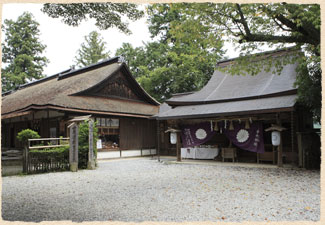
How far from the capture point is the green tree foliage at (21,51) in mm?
28672

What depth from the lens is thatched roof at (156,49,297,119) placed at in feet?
35.7

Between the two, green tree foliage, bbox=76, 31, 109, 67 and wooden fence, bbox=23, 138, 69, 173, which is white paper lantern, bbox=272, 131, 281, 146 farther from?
green tree foliage, bbox=76, 31, 109, 67

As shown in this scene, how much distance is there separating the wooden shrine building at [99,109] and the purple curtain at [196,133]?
3.18 metres

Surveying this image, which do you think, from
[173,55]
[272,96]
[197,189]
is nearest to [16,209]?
[197,189]

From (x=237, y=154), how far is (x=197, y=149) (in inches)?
74.1

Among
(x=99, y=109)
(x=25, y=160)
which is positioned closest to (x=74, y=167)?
(x=25, y=160)

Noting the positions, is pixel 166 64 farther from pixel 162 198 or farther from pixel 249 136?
pixel 162 198

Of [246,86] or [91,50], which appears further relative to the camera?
[91,50]

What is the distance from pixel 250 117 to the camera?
35.9ft

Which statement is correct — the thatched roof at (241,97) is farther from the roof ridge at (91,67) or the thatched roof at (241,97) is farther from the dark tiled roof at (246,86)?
the roof ridge at (91,67)

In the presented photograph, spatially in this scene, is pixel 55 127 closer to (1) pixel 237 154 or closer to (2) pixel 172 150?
(2) pixel 172 150

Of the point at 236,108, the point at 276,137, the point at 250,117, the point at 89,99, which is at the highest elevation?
the point at 89,99

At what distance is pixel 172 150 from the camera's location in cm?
1633

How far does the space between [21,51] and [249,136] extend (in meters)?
26.8
